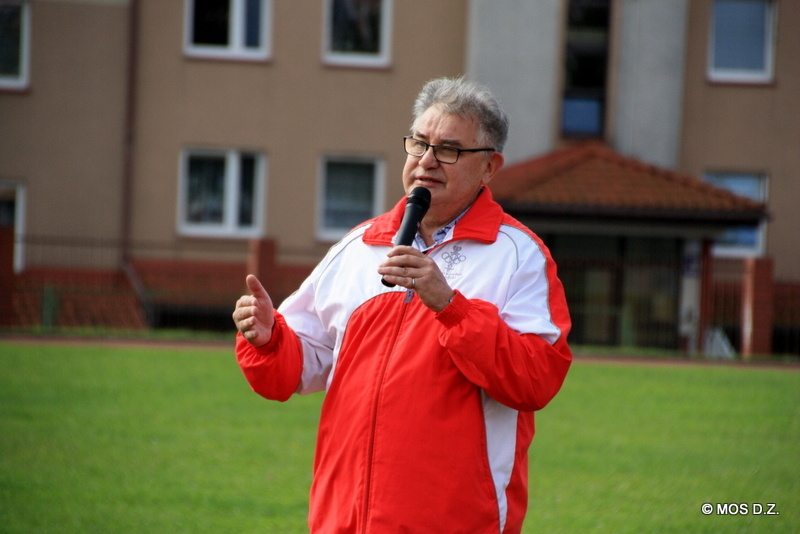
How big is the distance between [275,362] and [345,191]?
17882 millimetres

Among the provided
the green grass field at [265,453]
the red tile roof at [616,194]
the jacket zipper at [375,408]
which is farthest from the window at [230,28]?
the jacket zipper at [375,408]

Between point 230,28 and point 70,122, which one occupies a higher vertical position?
point 230,28

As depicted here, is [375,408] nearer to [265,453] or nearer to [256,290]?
[256,290]

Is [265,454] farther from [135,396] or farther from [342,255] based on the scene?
[342,255]

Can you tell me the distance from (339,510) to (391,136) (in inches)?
698

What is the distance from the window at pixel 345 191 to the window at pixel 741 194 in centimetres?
705

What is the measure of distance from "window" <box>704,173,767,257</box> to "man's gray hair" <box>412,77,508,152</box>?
1878cm

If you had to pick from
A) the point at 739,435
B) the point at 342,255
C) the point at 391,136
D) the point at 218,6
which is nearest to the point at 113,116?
the point at 218,6

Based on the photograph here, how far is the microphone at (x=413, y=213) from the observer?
9.25 feet

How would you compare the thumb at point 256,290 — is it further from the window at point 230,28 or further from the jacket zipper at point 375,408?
the window at point 230,28

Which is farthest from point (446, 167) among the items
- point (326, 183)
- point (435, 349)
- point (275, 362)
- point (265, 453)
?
point (326, 183)

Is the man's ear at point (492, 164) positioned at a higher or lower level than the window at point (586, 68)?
lower

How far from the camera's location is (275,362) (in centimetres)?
306

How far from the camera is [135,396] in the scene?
10.1 metres
